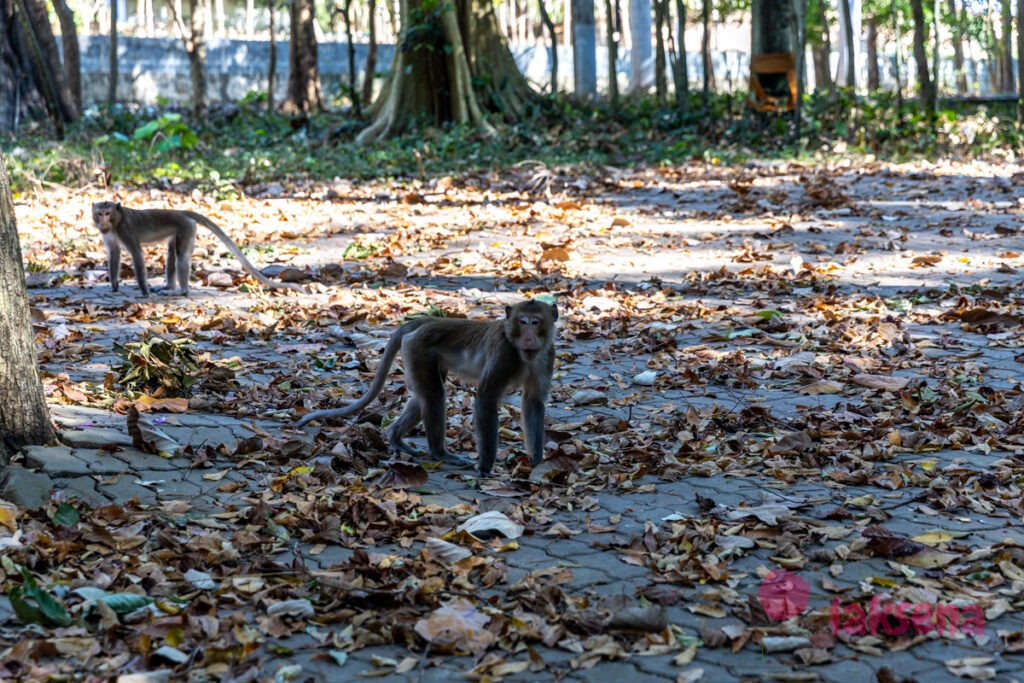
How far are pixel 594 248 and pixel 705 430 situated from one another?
5.83 meters

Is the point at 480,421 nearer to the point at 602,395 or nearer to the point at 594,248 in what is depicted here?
the point at 602,395

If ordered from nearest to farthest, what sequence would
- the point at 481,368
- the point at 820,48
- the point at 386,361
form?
the point at 481,368
the point at 386,361
the point at 820,48

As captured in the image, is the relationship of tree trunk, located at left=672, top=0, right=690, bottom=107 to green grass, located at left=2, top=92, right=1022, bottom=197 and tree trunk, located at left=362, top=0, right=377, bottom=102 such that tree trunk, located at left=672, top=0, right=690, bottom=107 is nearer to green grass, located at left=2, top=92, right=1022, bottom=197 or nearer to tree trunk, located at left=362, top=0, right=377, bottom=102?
green grass, located at left=2, top=92, right=1022, bottom=197

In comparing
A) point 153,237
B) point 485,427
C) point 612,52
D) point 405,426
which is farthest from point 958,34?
point 485,427

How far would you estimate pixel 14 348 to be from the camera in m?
5.00

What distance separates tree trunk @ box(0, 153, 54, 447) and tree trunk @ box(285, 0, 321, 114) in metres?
21.5

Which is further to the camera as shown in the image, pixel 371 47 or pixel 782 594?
pixel 371 47

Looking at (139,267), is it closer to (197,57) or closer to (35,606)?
(35,606)

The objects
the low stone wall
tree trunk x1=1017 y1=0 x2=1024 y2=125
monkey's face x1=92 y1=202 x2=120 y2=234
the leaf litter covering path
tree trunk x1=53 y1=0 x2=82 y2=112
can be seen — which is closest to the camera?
the leaf litter covering path

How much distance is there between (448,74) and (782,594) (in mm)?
18456

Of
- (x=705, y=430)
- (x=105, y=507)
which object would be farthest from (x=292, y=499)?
(x=705, y=430)

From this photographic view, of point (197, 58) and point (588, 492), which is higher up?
point (197, 58)

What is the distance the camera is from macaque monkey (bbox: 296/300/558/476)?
216 inches

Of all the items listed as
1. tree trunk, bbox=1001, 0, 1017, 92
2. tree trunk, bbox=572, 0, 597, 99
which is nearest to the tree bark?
tree trunk, bbox=1001, 0, 1017, 92
